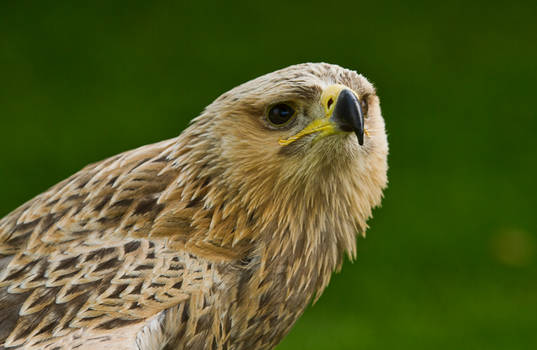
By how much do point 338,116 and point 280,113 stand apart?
0.32 metres

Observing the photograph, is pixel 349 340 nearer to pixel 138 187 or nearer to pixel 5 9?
pixel 138 187

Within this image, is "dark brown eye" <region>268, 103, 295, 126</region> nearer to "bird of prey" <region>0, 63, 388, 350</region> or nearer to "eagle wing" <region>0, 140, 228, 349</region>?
"bird of prey" <region>0, 63, 388, 350</region>

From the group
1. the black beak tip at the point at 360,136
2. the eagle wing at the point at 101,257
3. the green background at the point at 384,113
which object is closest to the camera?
the eagle wing at the point at 101,257

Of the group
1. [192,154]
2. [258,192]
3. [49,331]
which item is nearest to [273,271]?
[258,192]

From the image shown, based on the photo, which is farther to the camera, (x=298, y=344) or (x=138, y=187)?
(x=298, y=344)

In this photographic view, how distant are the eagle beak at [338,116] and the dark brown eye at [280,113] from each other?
94 millimetres

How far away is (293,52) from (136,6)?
2.29 m

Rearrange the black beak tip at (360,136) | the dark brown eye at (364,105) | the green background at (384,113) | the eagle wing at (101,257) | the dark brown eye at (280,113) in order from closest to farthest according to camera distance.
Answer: the eagle wing at (101,257)
the black beak tip at (360,136)
the dark brown eye at (280,113)
the dark brown eye at (364,105)
the green background at (384,113)

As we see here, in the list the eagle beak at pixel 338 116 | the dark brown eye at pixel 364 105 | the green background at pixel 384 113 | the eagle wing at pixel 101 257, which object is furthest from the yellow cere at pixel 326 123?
the green background at pixel 384 113

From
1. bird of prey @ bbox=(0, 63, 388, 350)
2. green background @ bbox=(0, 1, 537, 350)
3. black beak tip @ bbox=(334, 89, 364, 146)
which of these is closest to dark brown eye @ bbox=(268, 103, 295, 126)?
bird of prey @ bbox=(0, 63, 388, 350)

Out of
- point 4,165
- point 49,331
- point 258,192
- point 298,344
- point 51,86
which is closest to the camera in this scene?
point 49,331

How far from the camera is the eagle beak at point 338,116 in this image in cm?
400

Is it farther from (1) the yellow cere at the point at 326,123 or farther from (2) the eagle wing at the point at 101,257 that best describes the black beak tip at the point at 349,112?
(2) the eagle wing at the point at 101,257

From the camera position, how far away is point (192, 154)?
4355 millimetres
